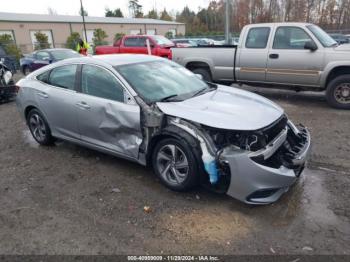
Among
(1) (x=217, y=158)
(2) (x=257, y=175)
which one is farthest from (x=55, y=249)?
(2) (x=257, y=175)

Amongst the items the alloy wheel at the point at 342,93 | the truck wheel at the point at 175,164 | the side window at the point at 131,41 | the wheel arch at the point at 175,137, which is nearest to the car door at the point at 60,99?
the wheel arch at the point at 175,137

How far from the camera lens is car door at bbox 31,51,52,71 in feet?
45.9

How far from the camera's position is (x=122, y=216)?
342cm

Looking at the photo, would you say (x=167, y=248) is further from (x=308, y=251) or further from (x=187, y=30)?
(x=187, y=30)

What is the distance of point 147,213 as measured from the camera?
11.4ft

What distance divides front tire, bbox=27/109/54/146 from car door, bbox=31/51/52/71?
9220 millimetres

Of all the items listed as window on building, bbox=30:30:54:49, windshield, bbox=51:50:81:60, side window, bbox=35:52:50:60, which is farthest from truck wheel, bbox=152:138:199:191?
window on building, bbox=30:30:54:49

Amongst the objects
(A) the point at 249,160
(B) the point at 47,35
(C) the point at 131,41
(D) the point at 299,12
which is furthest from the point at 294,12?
(A) the point at 249,160

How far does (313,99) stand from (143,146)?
21.1ft

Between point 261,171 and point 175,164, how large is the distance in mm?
1071

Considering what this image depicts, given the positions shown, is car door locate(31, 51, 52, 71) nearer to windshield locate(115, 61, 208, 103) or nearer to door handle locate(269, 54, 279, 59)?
door handle locate(269, 54, 279, 59)

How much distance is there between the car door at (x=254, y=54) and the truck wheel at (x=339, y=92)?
1.64 m

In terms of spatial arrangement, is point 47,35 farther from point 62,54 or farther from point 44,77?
point 44,77

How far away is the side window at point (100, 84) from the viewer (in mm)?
4113
